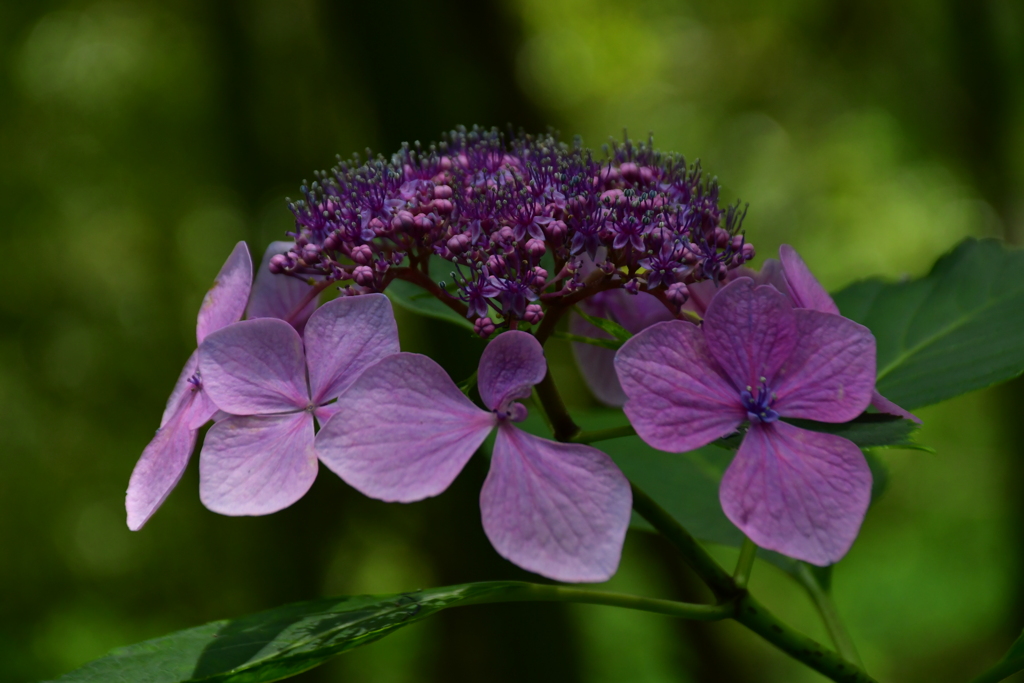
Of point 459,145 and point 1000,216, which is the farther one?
point 1000,216

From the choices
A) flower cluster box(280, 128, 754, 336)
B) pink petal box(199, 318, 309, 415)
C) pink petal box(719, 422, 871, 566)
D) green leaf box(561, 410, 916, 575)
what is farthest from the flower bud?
green leaf box(561, 410, 916, 575)

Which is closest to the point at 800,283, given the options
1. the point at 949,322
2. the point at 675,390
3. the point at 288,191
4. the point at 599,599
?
the point at 675,390

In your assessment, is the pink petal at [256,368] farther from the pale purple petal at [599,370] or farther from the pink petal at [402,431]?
the pale purple petal at [599,370]

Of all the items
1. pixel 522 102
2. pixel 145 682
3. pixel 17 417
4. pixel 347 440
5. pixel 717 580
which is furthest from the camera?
pixel 17 417

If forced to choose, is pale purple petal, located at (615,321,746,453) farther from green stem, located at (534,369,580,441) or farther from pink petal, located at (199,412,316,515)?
pink petal, located at (199,412,316,515)

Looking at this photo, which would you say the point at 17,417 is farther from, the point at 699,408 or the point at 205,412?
the point at 699,408

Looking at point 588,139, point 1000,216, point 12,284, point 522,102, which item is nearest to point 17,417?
point 12,284
